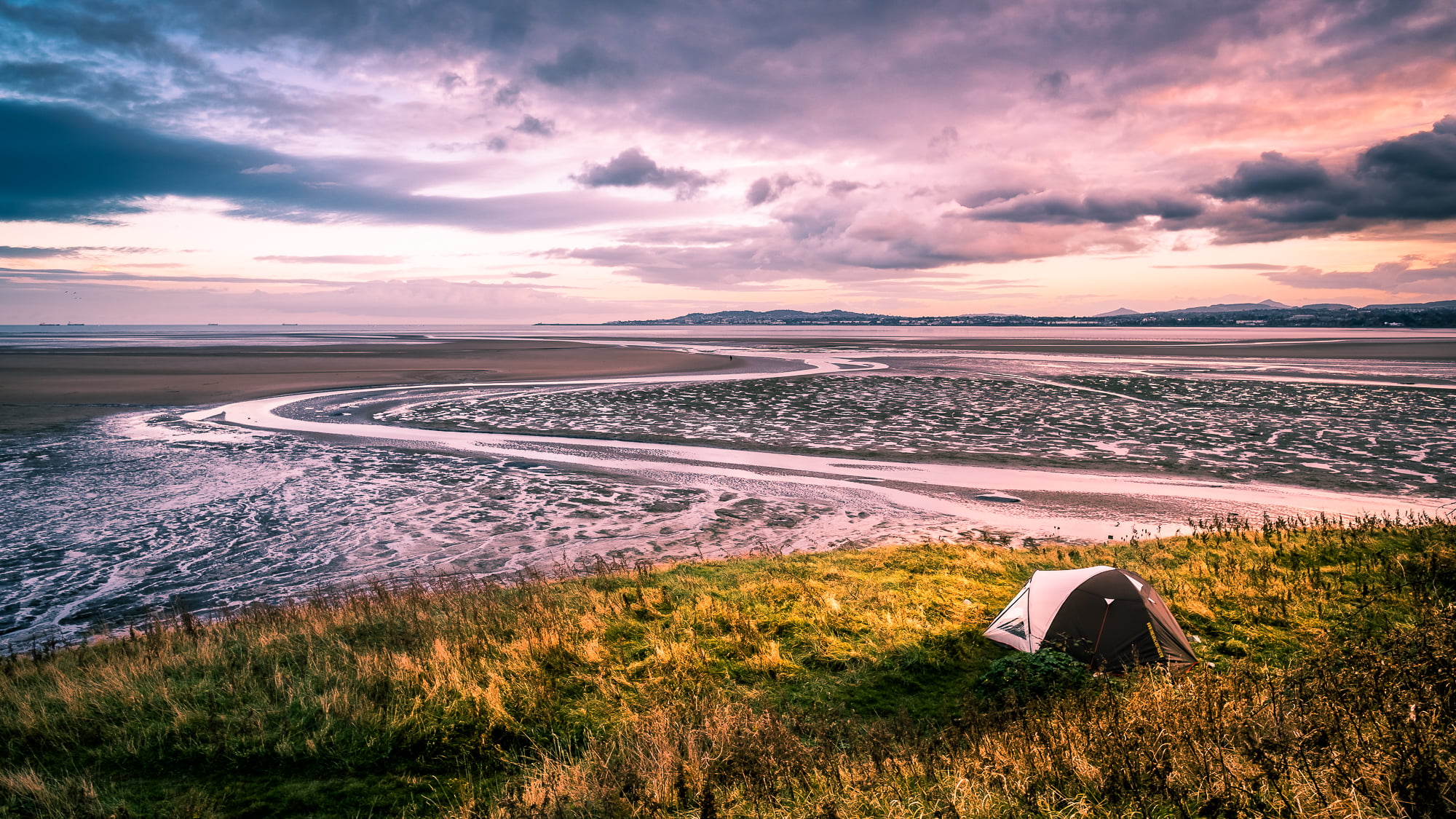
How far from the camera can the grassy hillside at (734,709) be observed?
19.0ft

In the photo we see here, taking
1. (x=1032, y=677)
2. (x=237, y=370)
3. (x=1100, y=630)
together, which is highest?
(x=237, y=370)

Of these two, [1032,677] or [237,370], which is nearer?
[1032,677]

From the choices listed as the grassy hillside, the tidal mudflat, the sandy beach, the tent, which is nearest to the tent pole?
the tent

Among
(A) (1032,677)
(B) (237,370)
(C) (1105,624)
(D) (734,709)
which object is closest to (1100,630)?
(C) (1105,624)

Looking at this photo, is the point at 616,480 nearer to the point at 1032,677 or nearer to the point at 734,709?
the point at 734,709

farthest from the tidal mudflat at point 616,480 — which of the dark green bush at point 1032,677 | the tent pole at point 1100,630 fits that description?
the dark green bush at point 1032,677

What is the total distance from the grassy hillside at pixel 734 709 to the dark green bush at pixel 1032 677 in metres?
0.28

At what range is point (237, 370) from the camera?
5900 cm

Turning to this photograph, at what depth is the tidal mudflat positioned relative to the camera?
617 inches

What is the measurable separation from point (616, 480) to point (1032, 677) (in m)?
15.9

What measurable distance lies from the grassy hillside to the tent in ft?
2.08

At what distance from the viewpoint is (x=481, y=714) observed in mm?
8375

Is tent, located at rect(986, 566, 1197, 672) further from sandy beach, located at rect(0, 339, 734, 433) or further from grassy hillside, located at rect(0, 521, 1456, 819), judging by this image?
sandy beach, located at rect(0, 339, 734, 433)

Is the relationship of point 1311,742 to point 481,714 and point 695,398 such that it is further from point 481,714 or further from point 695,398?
point 695,398
